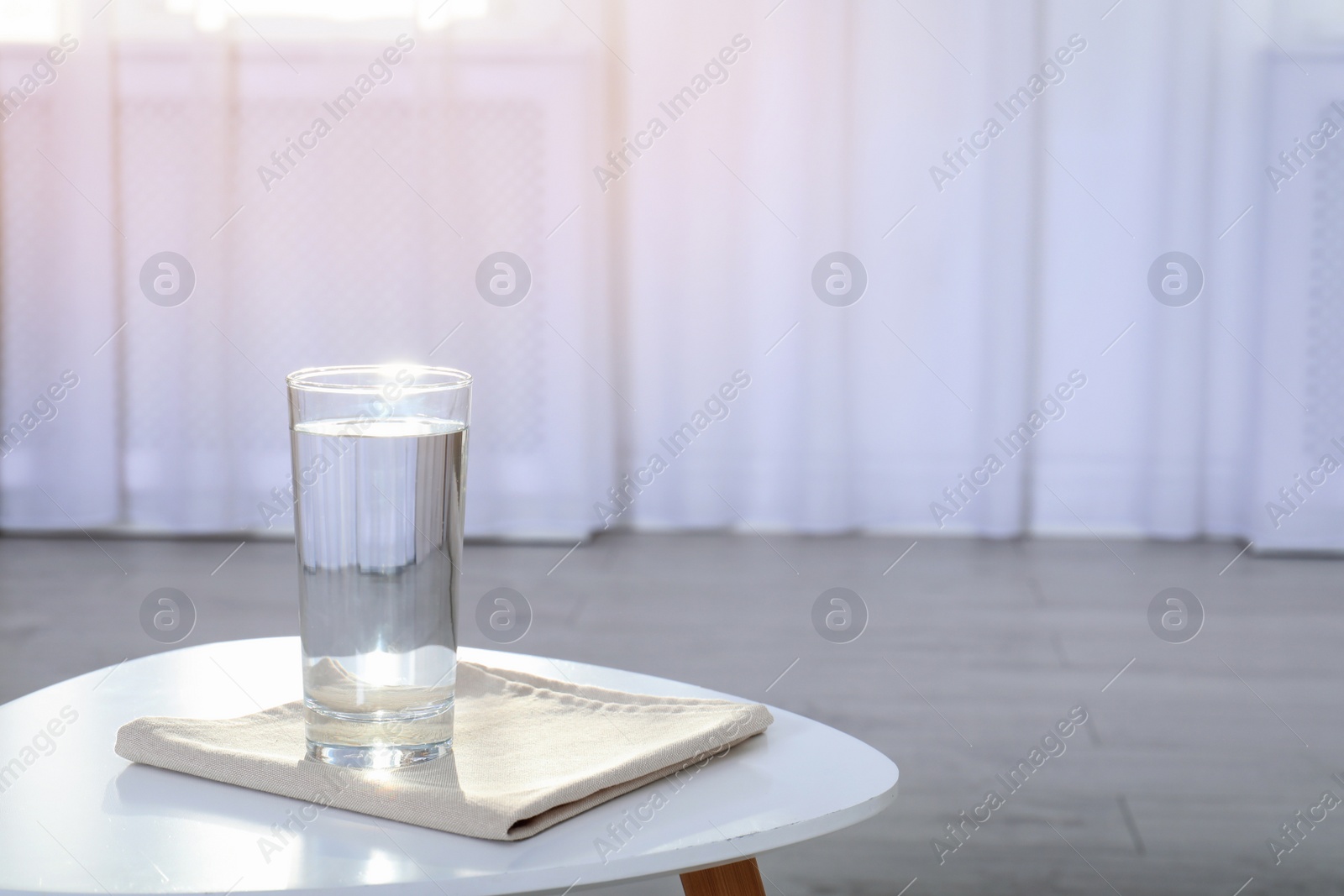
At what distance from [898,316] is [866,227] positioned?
21cm

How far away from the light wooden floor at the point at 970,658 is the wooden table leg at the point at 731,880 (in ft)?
2.30

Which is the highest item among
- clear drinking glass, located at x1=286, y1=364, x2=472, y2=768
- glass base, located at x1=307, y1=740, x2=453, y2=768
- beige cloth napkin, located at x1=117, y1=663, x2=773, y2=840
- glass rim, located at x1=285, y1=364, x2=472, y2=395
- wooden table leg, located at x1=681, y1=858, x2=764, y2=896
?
glass rim, located at x1=285, y1=364, x2=472, y2=395

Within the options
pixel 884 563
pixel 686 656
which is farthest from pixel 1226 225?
pixel 686 656

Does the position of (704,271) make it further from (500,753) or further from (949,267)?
(500,753)

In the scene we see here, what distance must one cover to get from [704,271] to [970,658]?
1148mm

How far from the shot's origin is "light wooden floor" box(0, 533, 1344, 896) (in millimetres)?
1405

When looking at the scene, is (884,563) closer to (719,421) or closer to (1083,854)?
(719,421)

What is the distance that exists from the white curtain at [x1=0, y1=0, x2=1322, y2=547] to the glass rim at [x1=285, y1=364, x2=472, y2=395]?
226cm

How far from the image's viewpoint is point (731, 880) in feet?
2.21

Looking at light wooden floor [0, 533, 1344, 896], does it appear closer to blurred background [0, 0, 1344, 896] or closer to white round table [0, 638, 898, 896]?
blurred background [0, 0, 1344, 896]

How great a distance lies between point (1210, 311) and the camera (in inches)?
109

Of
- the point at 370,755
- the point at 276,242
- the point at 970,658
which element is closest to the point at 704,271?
the point at 276,242

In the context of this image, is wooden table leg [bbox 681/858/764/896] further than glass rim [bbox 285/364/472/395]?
Yes

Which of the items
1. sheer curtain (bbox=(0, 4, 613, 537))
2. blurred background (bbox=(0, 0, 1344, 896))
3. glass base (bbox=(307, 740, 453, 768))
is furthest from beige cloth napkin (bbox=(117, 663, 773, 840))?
sheer curtain (bbox=(0, 4, 613, 537))
